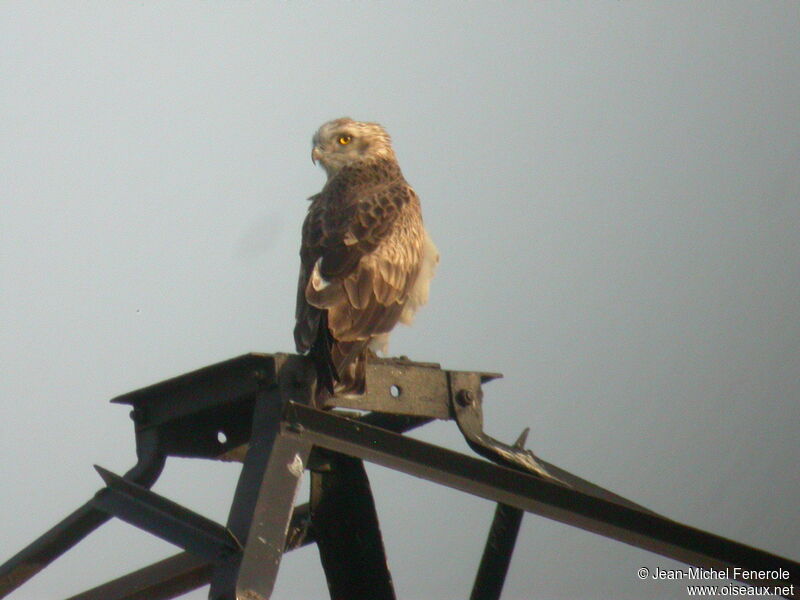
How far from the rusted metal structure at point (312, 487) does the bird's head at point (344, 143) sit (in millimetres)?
4086

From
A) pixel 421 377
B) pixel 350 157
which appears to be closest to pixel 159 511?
pixel 421 377

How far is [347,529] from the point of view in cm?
513

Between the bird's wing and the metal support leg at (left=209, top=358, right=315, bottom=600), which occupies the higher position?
the bird's wing

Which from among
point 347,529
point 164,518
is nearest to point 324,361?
point 347,529

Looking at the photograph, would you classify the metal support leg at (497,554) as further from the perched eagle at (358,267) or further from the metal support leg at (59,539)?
the metal support leg at (59,539)

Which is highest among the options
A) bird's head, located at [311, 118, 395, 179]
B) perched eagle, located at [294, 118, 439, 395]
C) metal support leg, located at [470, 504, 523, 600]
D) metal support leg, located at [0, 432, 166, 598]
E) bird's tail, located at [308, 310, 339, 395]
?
bird's head, located at [311, 118, 395, 179]

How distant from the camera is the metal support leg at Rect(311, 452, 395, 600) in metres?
5.05

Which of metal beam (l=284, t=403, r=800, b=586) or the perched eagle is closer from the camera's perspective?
metal beam (l=284, t=403, r=800, b=586)

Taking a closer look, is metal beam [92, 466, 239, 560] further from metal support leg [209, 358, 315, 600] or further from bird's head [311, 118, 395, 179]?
bird's head [311, 118, 395, 179]

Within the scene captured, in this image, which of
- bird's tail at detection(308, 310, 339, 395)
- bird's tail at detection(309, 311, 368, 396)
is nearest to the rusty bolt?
bird's tail at detection(309, 311, 368, 396)

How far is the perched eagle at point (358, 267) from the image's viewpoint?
19.4 ft

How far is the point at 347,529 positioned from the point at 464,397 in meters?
0.78

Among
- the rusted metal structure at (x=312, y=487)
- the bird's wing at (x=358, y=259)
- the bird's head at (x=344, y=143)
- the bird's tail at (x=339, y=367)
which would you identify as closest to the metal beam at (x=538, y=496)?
the rusted metal structure at (x=312, y=487)

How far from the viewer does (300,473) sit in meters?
4.23
